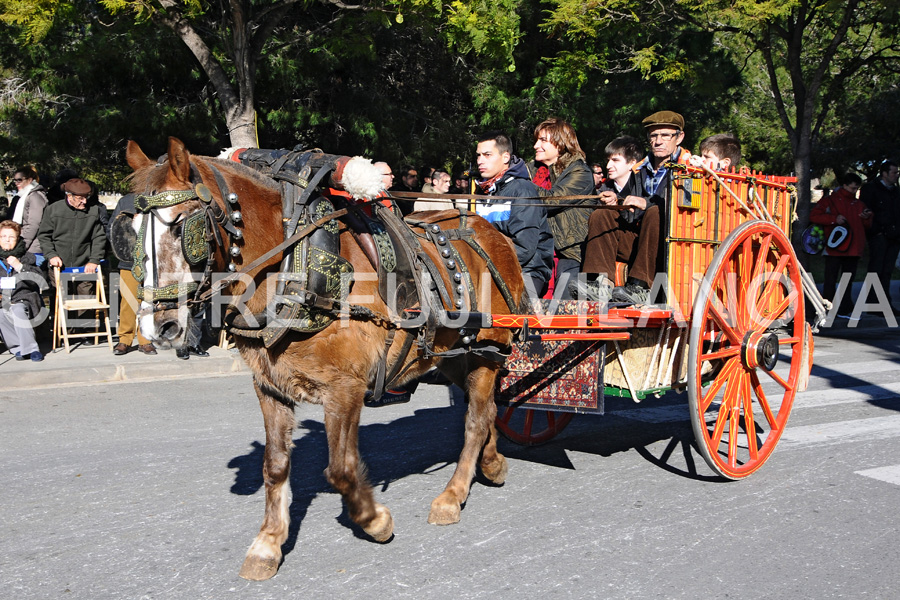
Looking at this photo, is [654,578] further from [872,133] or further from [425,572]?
[872,133]

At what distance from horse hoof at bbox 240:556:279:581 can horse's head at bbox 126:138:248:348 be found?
3.54 ft

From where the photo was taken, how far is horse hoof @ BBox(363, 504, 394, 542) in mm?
4125

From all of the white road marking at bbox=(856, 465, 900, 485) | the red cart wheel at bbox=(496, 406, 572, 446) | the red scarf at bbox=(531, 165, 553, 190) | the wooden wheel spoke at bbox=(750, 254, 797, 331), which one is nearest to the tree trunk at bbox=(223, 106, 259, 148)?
the red scarf at bbox=(531, 165, 553, 190)

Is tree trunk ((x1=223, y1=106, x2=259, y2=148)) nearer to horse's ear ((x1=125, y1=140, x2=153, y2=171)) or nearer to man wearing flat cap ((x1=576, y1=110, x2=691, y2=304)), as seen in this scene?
man wearing flat cap ((x1=576, y1=110, x2=691, y2=304))

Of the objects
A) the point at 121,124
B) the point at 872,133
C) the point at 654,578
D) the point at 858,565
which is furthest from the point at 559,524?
the point at 872,133

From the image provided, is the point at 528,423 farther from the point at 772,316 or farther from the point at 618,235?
the point at 772,316

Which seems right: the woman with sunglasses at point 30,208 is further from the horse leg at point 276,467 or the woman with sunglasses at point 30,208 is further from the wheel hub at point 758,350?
the wheel hub at point 758,350

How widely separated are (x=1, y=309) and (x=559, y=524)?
316 inches

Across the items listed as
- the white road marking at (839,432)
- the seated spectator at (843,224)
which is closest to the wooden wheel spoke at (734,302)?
the white road marking at (839,432)

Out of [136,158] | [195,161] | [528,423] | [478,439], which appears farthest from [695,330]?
[136,158]

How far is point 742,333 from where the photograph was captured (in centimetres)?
545

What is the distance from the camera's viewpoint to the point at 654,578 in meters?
3.85

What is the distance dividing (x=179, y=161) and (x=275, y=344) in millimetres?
941

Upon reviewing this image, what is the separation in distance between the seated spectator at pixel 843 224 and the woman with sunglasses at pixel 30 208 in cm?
1156
